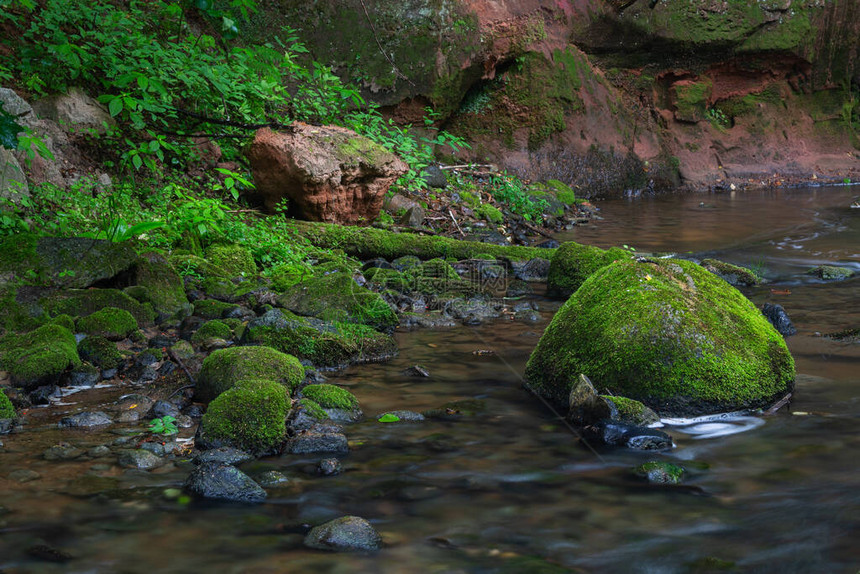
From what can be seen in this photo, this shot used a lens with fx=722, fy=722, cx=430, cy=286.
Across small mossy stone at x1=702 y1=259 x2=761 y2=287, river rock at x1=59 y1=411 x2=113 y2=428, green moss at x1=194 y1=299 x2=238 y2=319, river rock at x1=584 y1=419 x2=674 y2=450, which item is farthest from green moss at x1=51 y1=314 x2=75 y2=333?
small mossy stone at x1=702 y1=259 x2=761 y2=287

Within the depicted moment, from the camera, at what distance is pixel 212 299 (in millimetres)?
6383

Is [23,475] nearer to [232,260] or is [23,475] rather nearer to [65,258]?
[65,258]

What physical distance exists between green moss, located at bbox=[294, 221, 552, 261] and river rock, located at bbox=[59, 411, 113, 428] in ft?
16.1

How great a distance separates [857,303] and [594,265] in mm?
2534

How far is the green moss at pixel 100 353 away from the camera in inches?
192

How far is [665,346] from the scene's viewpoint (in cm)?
416

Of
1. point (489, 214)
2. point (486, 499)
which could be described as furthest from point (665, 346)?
point (489, 214)

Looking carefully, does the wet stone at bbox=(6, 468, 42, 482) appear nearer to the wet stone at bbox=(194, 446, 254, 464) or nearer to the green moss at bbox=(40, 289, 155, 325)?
the wet stone at bbox=(194, 446, 254, 464)

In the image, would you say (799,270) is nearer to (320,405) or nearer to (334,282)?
(334,282)

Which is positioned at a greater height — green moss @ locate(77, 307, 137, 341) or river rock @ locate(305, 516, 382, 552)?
green moss @ locate(77, 307, 137, 341)

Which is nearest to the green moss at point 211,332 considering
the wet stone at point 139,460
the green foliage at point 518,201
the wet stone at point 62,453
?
the wet stone at point 62,453

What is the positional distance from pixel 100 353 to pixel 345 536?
113 inches

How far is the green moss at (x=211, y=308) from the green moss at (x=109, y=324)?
69cm

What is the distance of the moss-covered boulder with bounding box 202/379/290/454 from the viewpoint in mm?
3668
